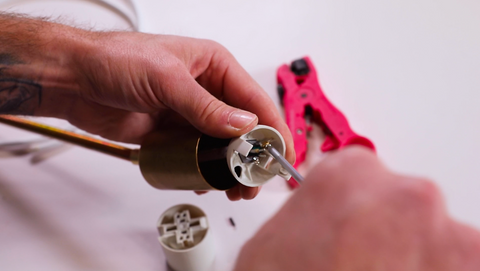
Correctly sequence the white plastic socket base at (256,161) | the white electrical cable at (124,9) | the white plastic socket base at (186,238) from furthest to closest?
the white electrical cable at (124,9) → the white plastic socket base at (186,238) → the white plastic socket base at (256,161)

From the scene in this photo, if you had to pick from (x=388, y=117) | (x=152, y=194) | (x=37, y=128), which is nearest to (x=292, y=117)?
(x=388, y=117)

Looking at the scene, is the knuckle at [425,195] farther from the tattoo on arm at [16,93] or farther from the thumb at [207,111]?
the tattoo on arm at [16,93]

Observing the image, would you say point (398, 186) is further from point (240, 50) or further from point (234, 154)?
point (240, 50)

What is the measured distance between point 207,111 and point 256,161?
3.7 inches

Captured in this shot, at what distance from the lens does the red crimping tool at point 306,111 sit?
0.67 meters

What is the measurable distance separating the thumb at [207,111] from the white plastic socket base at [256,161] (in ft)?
0.05

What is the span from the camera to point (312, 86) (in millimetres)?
759

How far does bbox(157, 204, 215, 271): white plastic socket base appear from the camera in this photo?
1.75ft

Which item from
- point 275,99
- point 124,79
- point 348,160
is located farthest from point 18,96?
point 348,160

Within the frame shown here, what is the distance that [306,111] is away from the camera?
0.74 meters

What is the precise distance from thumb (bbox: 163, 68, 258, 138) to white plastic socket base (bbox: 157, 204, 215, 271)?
0.16 metres

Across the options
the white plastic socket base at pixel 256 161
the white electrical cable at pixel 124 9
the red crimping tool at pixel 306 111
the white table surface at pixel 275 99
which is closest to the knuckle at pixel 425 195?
the white plastic socket base at pixel 256 161

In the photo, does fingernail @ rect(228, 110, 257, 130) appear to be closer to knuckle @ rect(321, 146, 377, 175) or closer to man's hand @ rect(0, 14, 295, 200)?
man's hand @ rect(0, 14, 295, 200)

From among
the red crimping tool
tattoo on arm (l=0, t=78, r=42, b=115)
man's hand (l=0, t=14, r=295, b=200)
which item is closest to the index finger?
man's hand (l=0, t=14, r=295, b=200)
